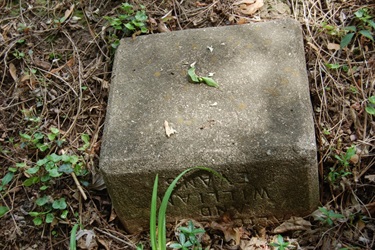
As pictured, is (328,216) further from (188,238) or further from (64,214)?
(64,214)

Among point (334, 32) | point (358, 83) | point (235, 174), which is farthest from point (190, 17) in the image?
point (235, 174)

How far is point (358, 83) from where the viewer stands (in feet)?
7.50

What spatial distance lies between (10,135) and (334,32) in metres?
1.76

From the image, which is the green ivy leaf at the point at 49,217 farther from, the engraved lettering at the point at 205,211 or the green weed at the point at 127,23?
the green weed at the point at 127,23

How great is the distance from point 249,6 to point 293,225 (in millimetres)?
1225

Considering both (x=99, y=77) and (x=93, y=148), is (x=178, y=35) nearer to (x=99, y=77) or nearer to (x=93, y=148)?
(x=99, y=77)

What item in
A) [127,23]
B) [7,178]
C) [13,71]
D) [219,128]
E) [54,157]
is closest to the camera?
[219,128]

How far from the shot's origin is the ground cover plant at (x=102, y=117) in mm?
2057

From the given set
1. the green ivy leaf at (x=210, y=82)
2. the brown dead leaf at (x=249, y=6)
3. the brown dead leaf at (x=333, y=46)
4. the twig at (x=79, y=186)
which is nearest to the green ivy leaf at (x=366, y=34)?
the brown dead leaf at (x=333, y=46)

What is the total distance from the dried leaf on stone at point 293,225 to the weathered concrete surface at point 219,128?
0.15 ft

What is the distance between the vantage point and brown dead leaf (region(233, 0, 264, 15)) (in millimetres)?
2586

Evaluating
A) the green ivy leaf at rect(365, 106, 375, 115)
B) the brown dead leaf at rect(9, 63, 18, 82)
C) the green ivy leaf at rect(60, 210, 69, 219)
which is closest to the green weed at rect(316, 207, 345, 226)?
the green ivy leaf at rect(365, 106, 375, 115)

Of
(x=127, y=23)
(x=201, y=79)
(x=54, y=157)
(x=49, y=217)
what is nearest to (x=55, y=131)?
(x=54, y=157)

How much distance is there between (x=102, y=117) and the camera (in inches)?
94.2
